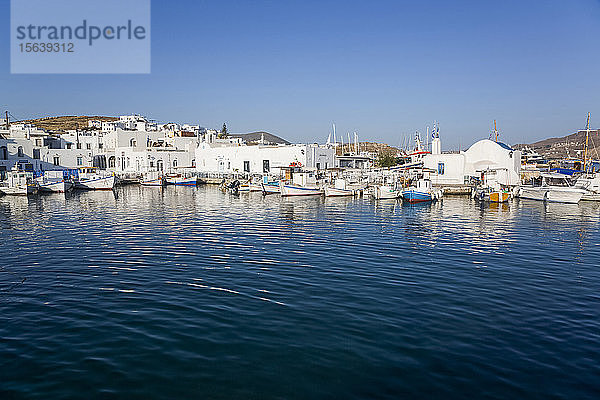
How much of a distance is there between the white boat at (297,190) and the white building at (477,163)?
63.2 feet

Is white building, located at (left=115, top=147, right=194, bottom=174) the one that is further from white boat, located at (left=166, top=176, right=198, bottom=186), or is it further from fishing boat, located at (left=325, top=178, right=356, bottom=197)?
fishing boat, located at (left=325, top=178, right=356, bottom=197)

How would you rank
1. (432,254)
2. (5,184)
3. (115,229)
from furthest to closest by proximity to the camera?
1. (5,184)
2. (115,229)
3. (432,254)

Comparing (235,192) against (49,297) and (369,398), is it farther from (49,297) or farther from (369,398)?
(369,398)

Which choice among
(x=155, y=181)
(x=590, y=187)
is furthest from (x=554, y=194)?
(x=155, y=181)

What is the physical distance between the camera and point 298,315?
12.1m

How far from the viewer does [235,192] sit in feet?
185

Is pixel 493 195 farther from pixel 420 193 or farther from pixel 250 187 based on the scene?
pixel 250 187

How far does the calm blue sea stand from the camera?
847 centimetres

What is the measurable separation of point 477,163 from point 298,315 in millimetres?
56419

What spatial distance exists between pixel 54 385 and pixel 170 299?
→ 5223 millimetres

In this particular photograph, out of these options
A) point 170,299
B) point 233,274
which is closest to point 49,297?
point 170,299

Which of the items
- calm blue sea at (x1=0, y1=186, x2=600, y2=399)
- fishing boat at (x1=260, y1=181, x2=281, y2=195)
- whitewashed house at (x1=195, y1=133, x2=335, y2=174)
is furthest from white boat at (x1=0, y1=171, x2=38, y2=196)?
whitewashed house at (x1=195, y1=133, x2=335, y2=174)

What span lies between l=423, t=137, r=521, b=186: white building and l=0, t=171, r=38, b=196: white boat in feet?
175

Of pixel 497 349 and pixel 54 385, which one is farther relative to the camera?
pixel 497 349
